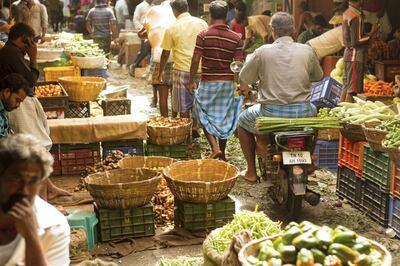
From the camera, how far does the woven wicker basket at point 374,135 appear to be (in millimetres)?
6727

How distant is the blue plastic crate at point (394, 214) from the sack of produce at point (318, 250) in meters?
2.78

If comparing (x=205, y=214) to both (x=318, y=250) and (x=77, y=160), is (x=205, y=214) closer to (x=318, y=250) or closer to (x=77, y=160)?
(x=77, y=160)

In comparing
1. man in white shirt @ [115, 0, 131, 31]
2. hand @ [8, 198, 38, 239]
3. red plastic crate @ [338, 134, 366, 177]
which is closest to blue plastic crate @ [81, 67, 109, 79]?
red plastic crate @ [338, 134, 366, 177]

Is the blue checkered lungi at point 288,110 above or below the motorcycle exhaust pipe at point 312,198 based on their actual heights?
above

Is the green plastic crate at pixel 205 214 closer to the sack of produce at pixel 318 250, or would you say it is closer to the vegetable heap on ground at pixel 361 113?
the vegetable heap on ground at pixel 361 113

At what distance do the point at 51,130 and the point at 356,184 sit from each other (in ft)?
13.3

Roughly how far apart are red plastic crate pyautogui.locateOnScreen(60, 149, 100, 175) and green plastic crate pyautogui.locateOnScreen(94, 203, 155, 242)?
2.38 metres

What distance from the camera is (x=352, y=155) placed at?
25.2 ft

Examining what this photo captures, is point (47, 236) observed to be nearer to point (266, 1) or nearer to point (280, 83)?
point (280, 83)

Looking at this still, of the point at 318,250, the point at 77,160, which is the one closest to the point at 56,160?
the point at 77,160

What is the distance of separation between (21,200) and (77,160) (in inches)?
235

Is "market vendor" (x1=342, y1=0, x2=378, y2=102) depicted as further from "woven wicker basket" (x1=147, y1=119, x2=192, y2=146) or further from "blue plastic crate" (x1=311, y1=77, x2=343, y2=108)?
"woven wicker basket" (x1=147, y1=119, x2=192, y2=146)

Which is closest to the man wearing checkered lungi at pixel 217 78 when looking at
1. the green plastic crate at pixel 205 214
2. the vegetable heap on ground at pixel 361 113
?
the vegetable heap on ground at pixel 361 113

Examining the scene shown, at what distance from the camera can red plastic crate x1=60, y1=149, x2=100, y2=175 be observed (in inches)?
352
